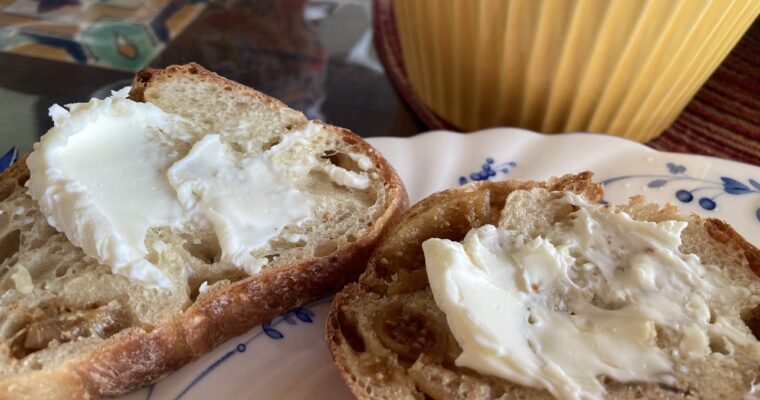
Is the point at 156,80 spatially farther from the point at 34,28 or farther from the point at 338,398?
the point at 34,28

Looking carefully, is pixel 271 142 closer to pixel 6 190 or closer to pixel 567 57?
pixel 6 190

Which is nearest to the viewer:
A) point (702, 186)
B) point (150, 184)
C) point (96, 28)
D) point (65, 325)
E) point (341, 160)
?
point (65, 325)

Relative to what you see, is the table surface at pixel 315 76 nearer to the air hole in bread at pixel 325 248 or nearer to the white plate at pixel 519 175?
the white plate at pixel 519 175

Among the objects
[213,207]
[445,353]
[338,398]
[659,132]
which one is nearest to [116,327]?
[213,207]

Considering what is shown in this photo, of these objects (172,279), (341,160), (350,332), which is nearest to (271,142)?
(341,160)

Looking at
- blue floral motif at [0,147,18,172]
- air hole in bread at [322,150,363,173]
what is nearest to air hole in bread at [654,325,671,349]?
air hole in bread at [322,150,363,173]

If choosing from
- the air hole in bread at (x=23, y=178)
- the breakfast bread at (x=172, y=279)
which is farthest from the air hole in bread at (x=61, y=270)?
the air hole in bread at (x=23, y=178)
